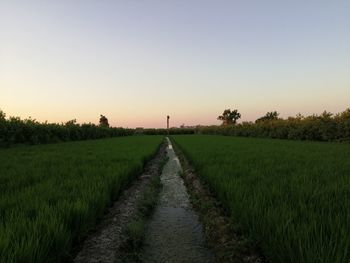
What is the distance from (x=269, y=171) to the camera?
19.4 feet

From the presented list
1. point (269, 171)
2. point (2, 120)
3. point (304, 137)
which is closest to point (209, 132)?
point (304, 137)

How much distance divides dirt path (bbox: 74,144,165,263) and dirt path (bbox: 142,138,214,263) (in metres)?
0.32

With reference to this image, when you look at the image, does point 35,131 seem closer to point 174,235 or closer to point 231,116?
point 174,235

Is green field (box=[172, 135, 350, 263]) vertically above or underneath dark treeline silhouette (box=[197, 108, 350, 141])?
underneath

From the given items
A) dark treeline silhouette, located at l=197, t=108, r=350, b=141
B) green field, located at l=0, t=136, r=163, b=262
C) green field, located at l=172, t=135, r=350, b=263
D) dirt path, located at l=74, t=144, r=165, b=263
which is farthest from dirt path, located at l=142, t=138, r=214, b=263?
dark treeline silhouette, located at l=197, t=108, r=350, b=141

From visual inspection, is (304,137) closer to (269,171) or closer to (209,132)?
(269,171)

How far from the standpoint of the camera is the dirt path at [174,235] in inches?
122

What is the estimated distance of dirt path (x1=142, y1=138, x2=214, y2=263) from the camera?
3.11 m

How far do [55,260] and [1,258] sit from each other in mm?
649

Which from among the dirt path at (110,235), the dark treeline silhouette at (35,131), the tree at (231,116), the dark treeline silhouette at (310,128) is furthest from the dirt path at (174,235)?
the tree at (231,116)

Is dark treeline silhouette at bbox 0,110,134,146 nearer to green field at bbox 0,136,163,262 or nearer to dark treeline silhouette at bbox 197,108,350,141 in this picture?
green field at bbox 0,136,163,262

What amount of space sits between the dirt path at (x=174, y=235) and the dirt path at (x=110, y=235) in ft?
1.05

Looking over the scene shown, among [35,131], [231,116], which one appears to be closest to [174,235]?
[35,131]

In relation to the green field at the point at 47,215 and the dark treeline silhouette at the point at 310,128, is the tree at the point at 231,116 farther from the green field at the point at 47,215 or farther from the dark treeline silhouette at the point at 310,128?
the green field at the point at 47,215
